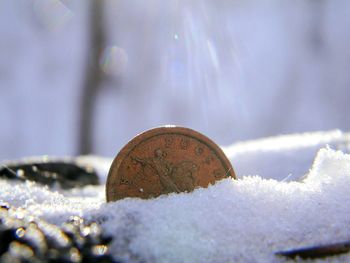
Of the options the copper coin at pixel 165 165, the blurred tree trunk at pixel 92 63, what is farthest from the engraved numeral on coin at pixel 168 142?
the blurred tree trunk at pixel 92 63

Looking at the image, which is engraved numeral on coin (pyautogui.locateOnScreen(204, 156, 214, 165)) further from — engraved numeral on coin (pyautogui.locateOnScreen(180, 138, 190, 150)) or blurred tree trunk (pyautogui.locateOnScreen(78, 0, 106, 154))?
blurred tree trunk (pyautogui.locateOnScreen(78, 0, 106, 154))

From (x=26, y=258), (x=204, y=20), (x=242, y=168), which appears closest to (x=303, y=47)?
(x=204, y=20)

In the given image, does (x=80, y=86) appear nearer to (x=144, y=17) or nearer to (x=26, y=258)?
(x=144, y=17)

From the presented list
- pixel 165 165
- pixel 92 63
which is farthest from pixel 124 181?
pixel 92 63

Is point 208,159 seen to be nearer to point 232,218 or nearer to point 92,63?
point 232,218

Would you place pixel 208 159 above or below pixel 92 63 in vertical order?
below

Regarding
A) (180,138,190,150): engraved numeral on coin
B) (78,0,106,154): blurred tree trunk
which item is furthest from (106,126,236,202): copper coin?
(78,0,106,154): blurred tree trunk
